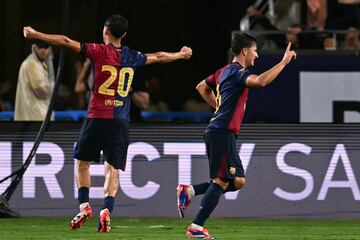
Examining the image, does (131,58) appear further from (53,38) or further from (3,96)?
(3,96)

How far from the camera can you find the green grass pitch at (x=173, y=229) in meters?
12.3

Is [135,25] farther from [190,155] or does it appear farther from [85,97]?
[190,155]

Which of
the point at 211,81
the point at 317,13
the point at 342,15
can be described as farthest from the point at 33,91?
the point at 342,15

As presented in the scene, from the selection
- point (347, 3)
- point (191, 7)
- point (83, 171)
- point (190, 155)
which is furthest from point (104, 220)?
point (191, 7)

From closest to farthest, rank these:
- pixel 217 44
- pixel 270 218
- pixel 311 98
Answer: pixel 270 218 < pixel 311 98 < pixel 217 44

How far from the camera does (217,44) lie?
1966 cm

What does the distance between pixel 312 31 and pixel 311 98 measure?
37.2 inches

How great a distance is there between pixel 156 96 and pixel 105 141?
22.7 feet

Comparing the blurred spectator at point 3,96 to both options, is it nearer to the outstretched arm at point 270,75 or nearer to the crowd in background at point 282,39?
the crowd in background at point 282,39

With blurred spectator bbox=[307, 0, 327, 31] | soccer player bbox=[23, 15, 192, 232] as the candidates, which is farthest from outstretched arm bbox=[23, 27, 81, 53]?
blurred spectator bbox=[307, 0, 327, 31]

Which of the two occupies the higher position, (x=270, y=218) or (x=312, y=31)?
(x=312, y=31)

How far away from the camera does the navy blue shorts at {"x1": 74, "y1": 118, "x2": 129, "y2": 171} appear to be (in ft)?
42.4

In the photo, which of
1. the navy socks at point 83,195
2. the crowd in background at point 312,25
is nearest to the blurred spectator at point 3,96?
the crowd in background at point 312,25

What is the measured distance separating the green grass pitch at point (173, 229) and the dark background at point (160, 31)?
205 inches
